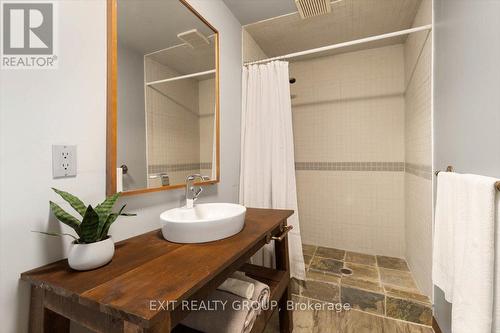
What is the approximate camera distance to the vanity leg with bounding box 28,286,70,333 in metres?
0.70

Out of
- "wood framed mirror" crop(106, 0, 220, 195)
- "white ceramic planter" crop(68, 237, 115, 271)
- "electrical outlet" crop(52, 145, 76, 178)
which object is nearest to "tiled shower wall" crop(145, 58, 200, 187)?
"wood framed mirror" crop(106, 0, 220, 195)

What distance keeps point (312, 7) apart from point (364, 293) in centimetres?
231

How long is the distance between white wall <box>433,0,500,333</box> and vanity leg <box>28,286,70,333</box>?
1.60m

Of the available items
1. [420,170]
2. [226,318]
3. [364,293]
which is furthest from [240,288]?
[420,170]

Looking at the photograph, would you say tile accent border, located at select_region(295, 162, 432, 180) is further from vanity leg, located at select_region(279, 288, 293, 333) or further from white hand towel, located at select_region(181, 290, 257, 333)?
white hand towel, located at select_region(181, 290, 257, 333)

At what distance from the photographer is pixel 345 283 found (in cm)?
193

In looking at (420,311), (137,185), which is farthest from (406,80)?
(137,185)

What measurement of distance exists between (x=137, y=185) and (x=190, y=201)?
312mm

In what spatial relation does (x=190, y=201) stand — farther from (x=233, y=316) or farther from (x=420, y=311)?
(x=420, y=311)

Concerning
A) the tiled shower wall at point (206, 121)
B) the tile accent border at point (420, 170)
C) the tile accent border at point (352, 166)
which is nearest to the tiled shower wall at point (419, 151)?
the tile accent border at point (420, 170)

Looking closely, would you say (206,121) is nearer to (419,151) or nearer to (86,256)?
(86,256)

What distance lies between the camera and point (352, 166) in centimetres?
260

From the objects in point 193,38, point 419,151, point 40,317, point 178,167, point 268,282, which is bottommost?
point 268,282

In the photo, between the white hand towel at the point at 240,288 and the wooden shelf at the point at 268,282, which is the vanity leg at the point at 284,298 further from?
the white hand towel at the point at 240,288
